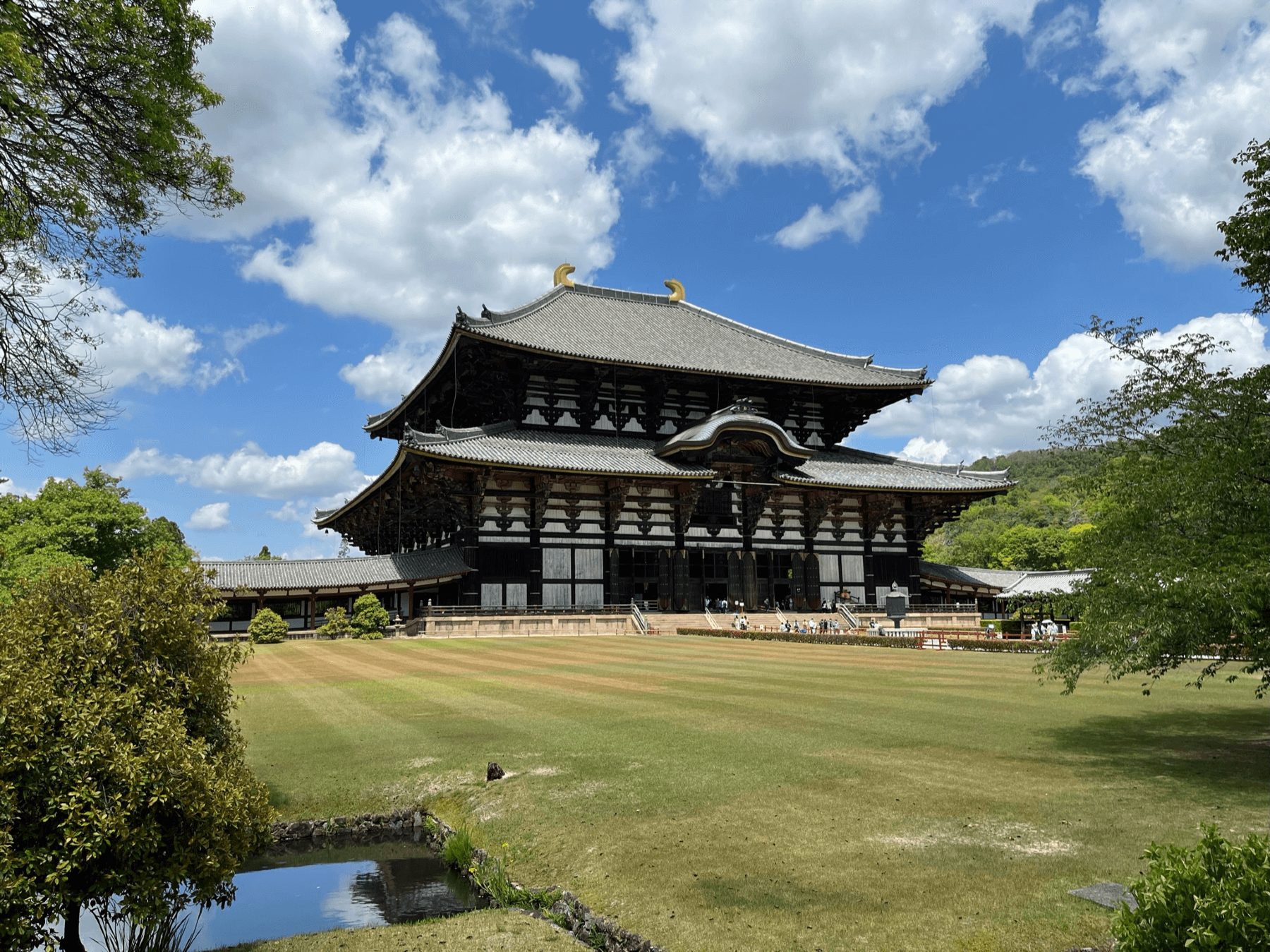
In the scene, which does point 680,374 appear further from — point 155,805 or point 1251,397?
point 155,805

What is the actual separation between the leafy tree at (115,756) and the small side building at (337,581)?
32.6 m

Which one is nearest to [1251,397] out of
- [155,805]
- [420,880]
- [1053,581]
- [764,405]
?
[420,880]

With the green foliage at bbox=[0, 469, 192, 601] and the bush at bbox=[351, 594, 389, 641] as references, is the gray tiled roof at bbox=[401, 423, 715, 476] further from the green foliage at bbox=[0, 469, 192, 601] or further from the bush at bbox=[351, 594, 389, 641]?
the green foliage at bbox=[0, 469, 192, 601]

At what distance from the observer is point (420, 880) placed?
8805 millimetres

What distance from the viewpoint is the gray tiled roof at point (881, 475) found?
46.4 m

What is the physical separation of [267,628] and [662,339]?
29.5m

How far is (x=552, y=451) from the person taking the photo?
41.7 m

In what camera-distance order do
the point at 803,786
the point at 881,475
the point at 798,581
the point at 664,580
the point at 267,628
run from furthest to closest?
the point at 881,475 → the point at 798,581 → the point at 664,580 → the point at 267,628 → the point at 803,786

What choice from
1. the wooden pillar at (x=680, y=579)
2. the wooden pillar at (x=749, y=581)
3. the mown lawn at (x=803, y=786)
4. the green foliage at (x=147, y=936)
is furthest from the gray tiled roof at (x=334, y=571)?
the green foliage at (x=147, y=936)

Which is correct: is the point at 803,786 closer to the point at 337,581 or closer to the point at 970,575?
the point at 337,581

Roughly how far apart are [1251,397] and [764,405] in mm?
41220

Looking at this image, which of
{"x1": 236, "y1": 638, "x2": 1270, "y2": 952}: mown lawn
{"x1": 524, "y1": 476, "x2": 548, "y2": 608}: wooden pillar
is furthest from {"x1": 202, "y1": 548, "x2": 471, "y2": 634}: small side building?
{"x1": 236, "y1": 638, "x2": 1270, "y2": 952}: mown lawn

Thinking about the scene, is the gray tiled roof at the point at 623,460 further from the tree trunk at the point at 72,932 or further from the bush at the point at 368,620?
the tree trunk at the point at 72,932

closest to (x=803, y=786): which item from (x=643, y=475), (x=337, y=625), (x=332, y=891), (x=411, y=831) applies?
(x=411, y=831)
